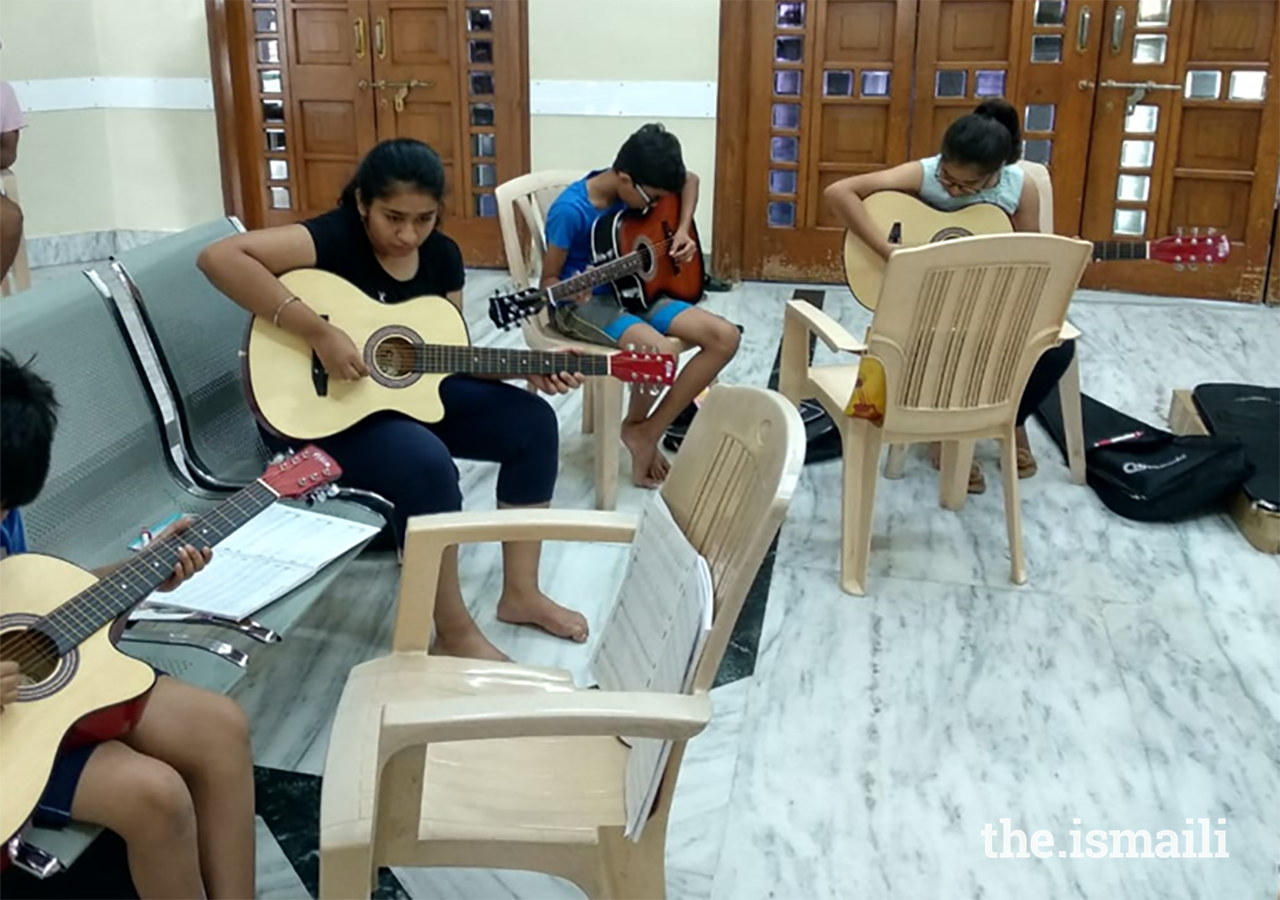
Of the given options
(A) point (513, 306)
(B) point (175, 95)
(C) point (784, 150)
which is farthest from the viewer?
(B) point (175, 95)

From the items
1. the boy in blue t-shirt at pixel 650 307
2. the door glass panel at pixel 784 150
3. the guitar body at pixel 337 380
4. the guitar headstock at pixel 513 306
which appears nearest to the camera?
the guitar body at pixel 337 380

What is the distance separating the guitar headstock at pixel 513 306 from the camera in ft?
9.36

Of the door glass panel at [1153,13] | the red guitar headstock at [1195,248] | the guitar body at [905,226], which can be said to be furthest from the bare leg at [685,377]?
the door glass panel at [1153,13]

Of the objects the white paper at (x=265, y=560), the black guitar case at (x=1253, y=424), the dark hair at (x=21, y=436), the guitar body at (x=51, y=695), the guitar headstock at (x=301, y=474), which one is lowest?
the black guitar case at (x=1253, y=424)

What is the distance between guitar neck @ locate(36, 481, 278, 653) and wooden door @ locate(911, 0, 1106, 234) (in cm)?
405

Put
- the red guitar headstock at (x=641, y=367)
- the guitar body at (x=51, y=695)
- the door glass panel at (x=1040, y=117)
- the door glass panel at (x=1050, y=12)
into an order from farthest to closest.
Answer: the door glass panel at (x=1040, y=117) < the door glass panel at (x=1050, y=12) < the red guitar headstock at (x=641, y=367) < the guitar body at (x=51, y=695)

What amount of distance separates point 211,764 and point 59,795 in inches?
7.6

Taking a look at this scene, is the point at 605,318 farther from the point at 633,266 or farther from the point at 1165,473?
the point at 1165,473

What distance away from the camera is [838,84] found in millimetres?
5074

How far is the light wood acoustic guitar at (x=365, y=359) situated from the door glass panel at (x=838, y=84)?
311 centimetres

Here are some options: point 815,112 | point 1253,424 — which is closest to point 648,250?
point 1253,424

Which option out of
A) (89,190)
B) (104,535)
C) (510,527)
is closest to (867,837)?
(510,527)

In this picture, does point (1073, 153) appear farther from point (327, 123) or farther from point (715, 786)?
point (715, 786)

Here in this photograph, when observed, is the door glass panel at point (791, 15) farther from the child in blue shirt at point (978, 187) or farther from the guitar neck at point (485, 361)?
the guitar neck at point (485, 361)
